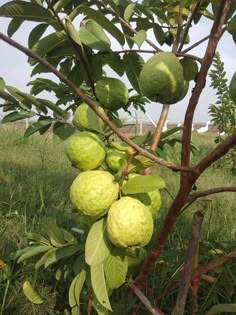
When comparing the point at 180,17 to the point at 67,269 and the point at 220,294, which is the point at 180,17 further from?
the point at 220,294

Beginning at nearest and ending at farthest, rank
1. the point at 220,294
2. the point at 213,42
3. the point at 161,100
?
the point at 213,42
the point at 161,100
the point at 220,294

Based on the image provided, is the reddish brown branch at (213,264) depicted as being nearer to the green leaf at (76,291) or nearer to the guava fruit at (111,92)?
the green leaf at (76,291)

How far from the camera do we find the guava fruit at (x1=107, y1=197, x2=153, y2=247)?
704 millimetres

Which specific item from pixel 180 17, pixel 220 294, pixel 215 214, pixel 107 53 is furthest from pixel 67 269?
pixel 215 214

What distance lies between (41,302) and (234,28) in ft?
3.12

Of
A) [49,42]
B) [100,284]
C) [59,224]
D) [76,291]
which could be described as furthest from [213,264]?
[59,224]

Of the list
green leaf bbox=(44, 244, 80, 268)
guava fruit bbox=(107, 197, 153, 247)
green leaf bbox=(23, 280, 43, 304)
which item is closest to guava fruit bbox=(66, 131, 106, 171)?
guava fruit bbox=(107, 197, 153, 247)

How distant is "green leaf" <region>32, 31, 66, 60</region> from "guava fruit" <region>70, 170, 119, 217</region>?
271 millimetres

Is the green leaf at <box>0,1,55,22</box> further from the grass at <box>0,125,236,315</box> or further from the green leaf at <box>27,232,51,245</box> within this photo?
the green leaf at <box>27,232,51,245</box>

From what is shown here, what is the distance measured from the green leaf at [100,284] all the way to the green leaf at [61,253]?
248mm

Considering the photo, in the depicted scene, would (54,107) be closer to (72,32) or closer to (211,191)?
(72,32)

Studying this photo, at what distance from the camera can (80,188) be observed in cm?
74

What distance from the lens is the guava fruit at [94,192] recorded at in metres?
0.73

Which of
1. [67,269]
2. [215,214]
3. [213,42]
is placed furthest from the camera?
[215,214]
